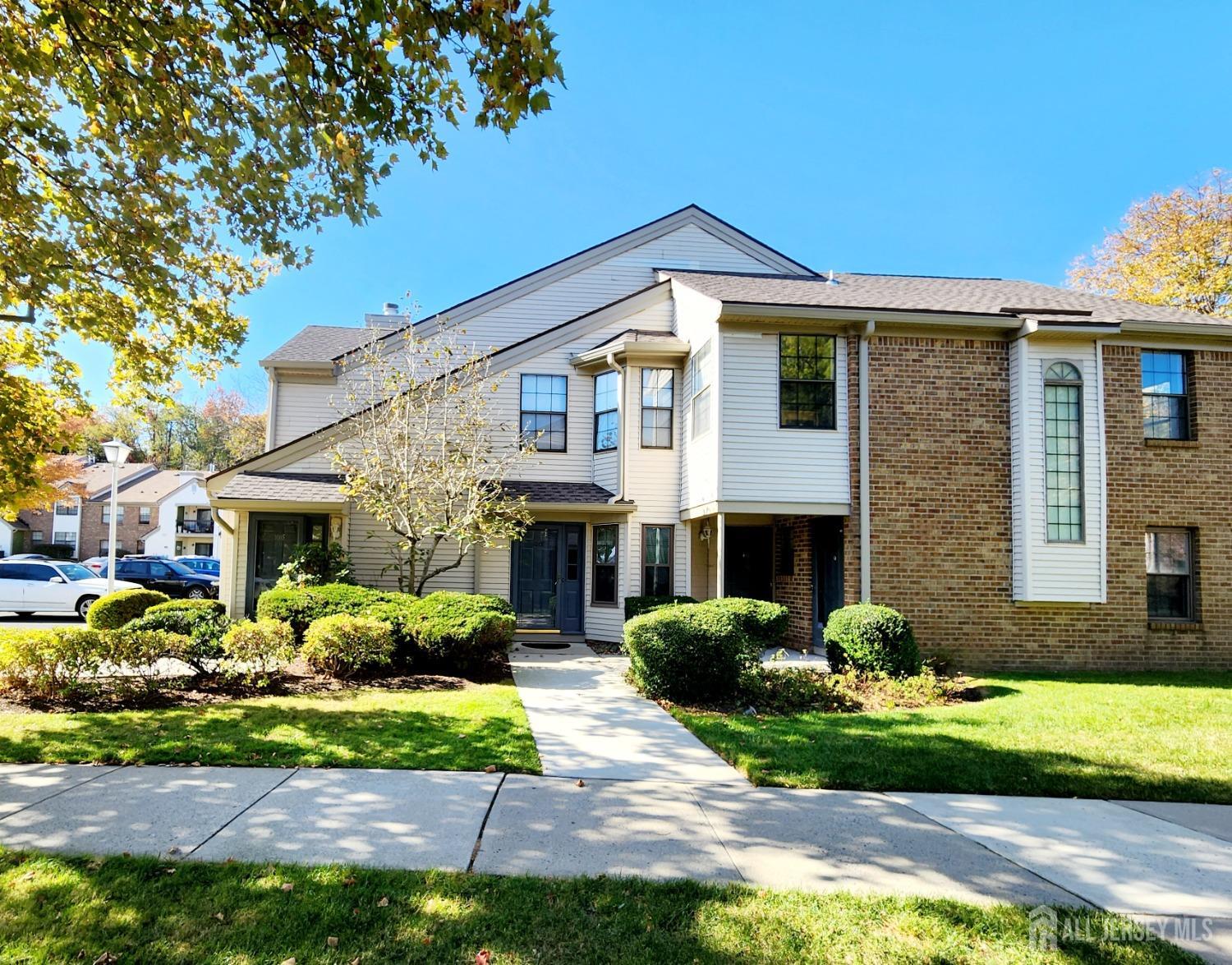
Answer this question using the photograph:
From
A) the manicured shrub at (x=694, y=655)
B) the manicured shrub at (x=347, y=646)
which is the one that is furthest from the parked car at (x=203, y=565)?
the manicured shrub at (x=694, y=655)

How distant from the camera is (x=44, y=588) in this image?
17250 millimetres

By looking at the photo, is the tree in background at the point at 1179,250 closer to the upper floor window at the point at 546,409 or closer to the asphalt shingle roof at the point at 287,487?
the upper floor window at the point at 546,409

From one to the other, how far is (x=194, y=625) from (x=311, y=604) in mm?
1586

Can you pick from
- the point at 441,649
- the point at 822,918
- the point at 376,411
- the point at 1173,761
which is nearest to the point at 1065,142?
the point at 1173,761

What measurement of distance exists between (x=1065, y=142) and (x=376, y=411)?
17597mm

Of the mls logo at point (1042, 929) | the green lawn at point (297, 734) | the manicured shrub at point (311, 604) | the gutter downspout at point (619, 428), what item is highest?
the gutter downspout at point (619, 428)

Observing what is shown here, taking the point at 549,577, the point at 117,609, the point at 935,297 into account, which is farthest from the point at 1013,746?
the point at 117,609

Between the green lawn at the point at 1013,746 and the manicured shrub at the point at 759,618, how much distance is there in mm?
1193

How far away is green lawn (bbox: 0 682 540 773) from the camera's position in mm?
5398

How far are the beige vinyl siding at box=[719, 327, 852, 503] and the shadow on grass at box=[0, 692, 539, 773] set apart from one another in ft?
17.9

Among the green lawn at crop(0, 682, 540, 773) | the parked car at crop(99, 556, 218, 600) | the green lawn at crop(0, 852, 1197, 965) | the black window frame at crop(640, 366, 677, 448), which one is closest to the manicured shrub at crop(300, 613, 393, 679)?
the green lawn at crop(0, 682, 540, 773)

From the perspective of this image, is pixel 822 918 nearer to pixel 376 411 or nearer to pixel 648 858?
pixel 648 858

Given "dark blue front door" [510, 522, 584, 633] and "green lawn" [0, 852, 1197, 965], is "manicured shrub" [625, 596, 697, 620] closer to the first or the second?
"dark blue front door" [510, 522, 584, 633]

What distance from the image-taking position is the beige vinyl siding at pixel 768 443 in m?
10.7
